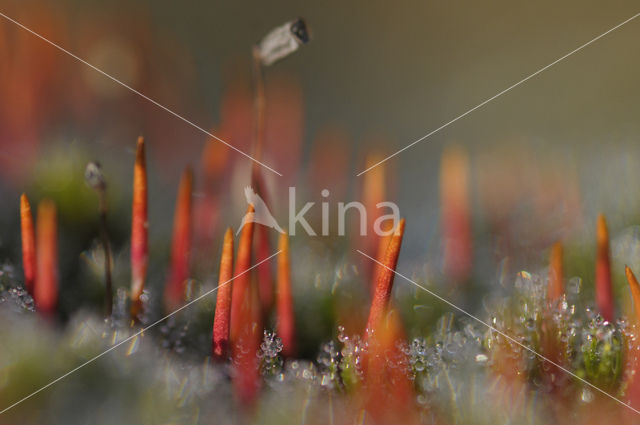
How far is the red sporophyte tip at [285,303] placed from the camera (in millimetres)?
186

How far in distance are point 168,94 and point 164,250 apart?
198mm

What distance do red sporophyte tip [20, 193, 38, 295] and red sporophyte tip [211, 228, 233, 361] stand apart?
0.07 m

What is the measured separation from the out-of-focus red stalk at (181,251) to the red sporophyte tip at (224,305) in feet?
0.12

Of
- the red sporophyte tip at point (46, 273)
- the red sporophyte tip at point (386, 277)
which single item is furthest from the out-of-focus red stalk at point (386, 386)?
the red sporophyte tip at point (46, 273)

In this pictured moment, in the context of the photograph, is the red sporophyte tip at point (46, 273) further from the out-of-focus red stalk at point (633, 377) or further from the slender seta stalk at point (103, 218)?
the out-of-focus red stalk at point (633, 377)

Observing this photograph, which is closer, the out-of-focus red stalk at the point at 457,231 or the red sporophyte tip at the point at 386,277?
the red sporophyte tip at the point at 386,277

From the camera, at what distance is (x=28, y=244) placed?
19 centimetres

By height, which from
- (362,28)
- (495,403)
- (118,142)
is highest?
(362,28)

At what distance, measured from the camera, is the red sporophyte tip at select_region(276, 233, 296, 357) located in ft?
0.61

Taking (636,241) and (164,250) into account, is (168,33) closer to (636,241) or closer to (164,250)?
(164,250)

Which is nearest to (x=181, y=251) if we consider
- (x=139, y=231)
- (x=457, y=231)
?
(x=139, y=231)

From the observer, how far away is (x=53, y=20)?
359mm

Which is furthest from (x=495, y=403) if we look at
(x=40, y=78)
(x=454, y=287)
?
(x=40, y=78)

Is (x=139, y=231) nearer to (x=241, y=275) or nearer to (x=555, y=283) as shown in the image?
(x=241, y=275)
